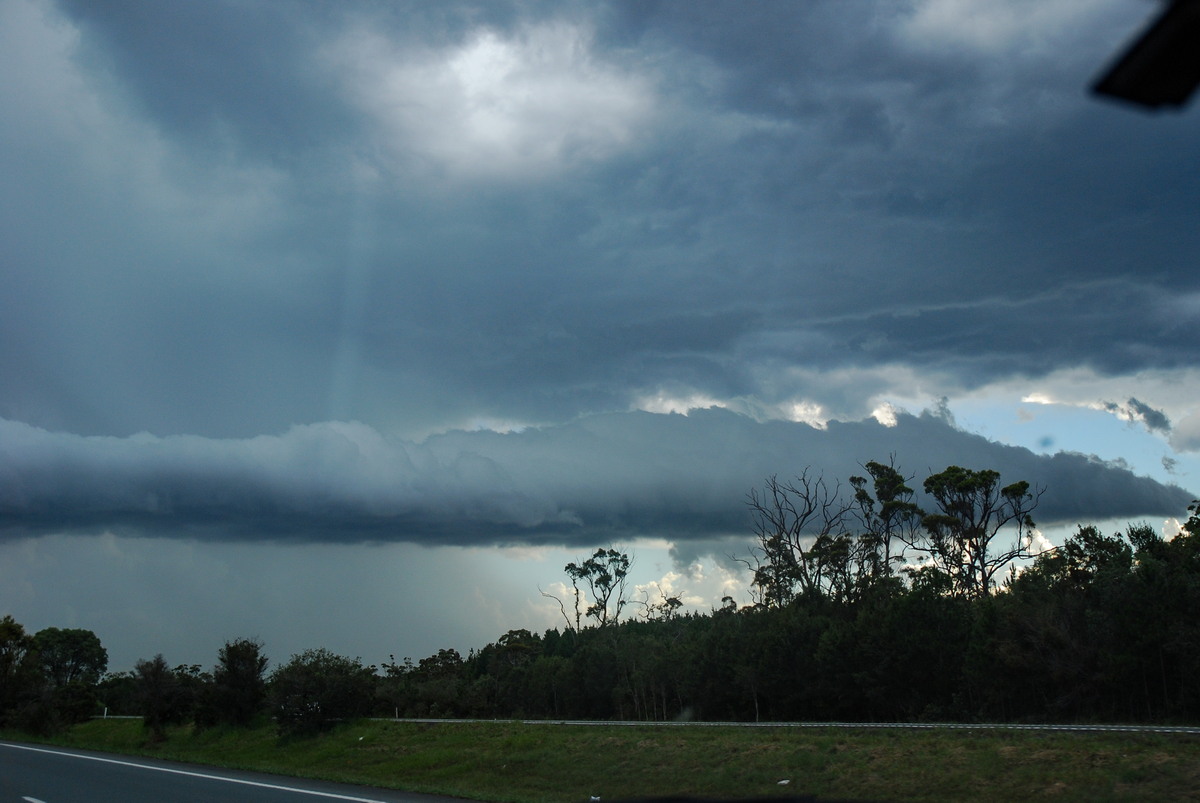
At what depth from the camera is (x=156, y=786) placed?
25.5 meters

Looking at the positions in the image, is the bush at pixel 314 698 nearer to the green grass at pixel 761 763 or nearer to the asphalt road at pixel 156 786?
the green grass at pixel 761 763

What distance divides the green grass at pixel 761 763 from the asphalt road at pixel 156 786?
1.95 meters

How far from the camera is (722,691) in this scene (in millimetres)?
57969

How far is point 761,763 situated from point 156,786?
16977 millimetres

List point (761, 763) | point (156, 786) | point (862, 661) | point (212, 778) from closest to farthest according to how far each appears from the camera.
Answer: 1. point (156, 786)
2. point (761, 763)
3. point (212, 778)
4. point (862, 661)

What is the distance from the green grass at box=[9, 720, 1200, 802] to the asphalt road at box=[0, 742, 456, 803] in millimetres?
1947

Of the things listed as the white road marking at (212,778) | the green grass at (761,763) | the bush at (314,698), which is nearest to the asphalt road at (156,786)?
the white road marking at (212,778)

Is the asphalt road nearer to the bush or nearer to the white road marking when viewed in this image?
the white road marking

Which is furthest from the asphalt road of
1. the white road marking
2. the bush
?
the bush

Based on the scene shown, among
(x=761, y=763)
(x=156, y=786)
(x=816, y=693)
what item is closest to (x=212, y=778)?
(x=156, y=786)

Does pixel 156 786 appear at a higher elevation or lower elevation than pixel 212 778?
higher

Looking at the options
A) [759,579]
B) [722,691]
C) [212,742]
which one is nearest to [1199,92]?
[722,691]

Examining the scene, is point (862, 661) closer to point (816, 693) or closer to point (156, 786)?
point (816, 693)

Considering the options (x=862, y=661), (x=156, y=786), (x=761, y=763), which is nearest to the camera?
(x=156, y=786)
